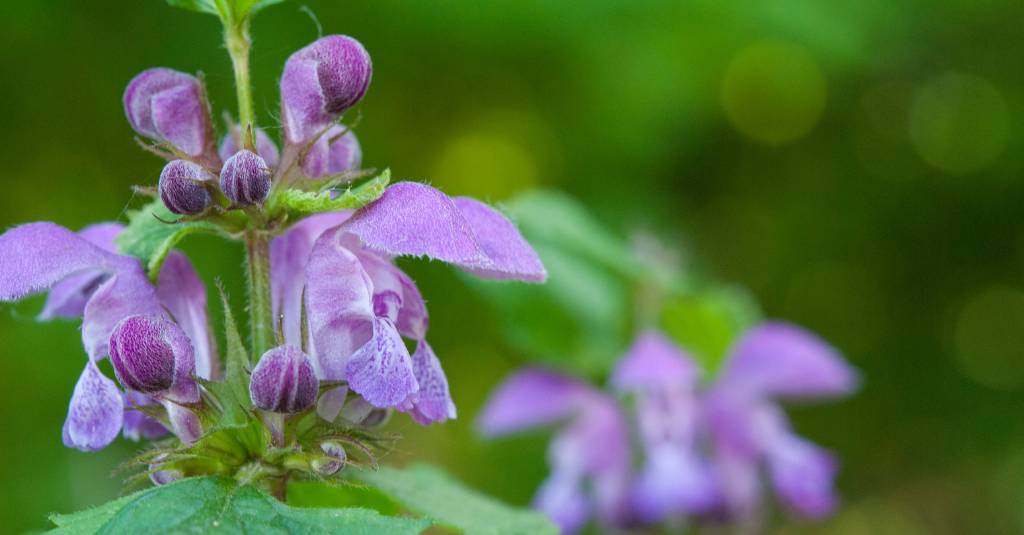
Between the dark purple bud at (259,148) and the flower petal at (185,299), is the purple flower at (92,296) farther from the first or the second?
the dark purple bud at (259,148)

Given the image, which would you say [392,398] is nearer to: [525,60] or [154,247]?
[154,247]

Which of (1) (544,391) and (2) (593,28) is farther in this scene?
(2) (593,28)

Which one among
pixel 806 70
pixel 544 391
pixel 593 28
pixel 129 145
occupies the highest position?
pixel 806 70

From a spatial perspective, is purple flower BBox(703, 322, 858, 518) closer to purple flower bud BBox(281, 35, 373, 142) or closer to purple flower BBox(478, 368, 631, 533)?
purple flower BBox(478, 368, 631, 533)

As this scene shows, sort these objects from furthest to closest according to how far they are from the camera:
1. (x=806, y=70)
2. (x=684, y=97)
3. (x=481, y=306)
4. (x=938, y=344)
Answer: (x=938, y=344) → (x=806, y=70) → (x=481, y=306) → (x=684, y=97)

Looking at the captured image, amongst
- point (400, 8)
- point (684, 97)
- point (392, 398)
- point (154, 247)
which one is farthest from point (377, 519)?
point (684, 97)

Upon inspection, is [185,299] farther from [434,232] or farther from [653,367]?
[653,367]
